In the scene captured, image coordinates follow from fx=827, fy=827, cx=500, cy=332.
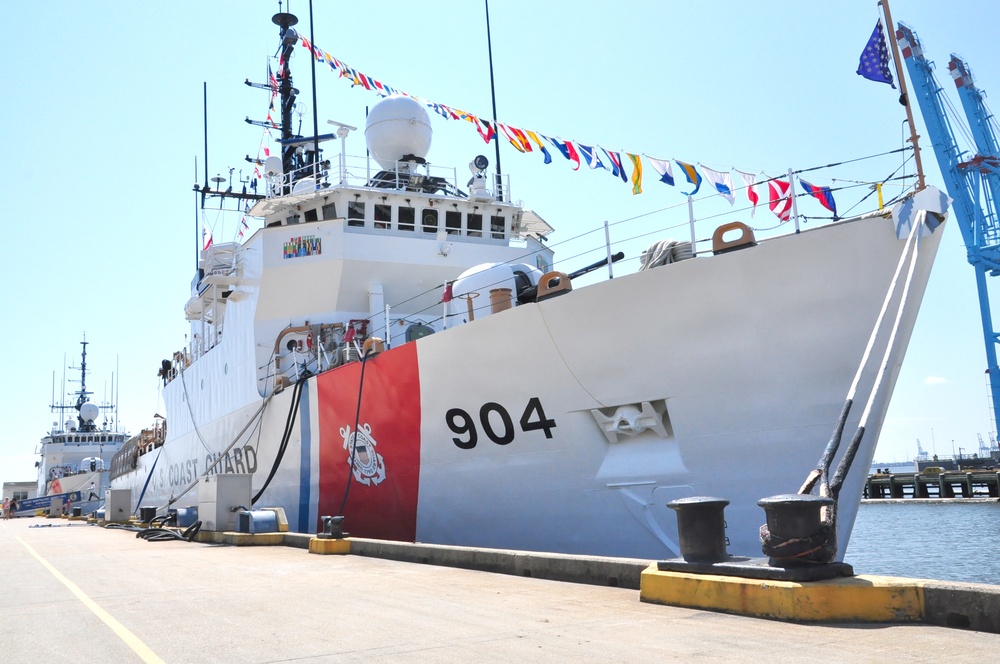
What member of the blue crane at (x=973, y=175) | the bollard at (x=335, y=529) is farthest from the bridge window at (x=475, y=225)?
the blue crane at (x=973, y=175)

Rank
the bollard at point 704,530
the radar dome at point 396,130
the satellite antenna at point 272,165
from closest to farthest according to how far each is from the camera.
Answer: the bollard at point 704,530 → the radar dome at point 396,130 → the satellite antenna at point 272,165

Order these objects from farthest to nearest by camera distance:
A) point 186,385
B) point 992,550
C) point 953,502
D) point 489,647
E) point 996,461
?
1. point 996,461
2. point 953,502
3. point 186,385
4. point 992,550
5. point 489,647

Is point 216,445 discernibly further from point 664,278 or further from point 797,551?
point 797,551

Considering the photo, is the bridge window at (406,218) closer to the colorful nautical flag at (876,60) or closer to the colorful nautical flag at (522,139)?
the colorful nautical flag at (522,139)

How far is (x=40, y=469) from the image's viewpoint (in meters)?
54.7

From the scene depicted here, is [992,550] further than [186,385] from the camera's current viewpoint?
No

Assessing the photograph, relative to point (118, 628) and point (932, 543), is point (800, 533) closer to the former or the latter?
point (118, 628)

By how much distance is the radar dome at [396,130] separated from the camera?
1642 cm

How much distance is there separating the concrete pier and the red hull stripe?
265 cm

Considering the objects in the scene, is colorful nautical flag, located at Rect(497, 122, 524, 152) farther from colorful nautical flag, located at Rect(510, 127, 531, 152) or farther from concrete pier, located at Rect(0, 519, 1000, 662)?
concrete pier, located at Rect(0, 519, 1000, 662)

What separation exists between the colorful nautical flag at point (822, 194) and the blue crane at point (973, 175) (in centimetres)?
3569

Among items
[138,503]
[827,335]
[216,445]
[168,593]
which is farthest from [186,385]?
[827,335]

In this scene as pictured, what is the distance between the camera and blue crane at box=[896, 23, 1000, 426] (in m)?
40.8

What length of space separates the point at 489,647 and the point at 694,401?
4.18m
